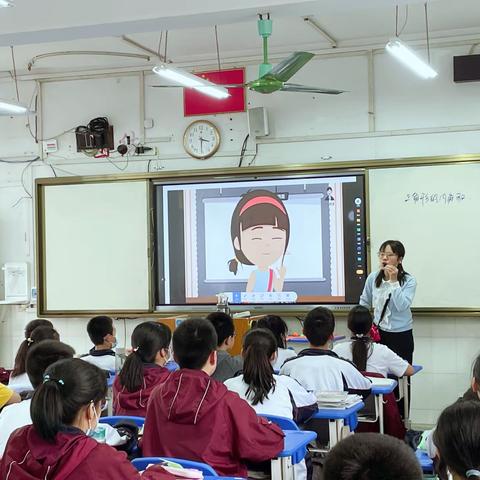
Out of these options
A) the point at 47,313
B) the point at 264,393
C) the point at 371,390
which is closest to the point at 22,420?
the point at 264,393

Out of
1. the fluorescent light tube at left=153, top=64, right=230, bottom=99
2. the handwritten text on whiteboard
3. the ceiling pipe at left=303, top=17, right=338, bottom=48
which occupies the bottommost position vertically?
the handwritten text on whiteboard

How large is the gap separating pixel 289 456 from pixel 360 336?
2.09 meters

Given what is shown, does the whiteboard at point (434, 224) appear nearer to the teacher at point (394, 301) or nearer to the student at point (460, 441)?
the teacher at point (394, 301)

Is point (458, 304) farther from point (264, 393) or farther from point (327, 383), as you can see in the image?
point (264, 393)

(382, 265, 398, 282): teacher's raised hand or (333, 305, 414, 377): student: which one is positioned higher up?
(382, 265, 398, 282): teacher's raised hand

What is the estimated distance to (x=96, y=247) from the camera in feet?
24.9

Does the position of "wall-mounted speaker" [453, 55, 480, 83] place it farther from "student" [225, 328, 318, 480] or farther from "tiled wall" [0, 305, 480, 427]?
"student" [225, 328, 318, 480]

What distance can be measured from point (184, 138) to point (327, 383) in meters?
3.83

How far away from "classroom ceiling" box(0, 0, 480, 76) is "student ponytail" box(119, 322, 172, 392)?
1.86 meters

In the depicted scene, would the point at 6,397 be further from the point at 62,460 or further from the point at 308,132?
the point at 308,132

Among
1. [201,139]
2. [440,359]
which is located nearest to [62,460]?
[440,359]

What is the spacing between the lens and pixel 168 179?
7297 millimetres

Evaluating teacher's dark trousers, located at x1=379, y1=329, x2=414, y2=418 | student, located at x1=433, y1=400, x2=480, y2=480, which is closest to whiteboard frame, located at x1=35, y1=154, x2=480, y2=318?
teacher's dark trousers, located at x1=379, y1=329, x2=414, y2=418

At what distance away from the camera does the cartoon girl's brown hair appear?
23.0ft
